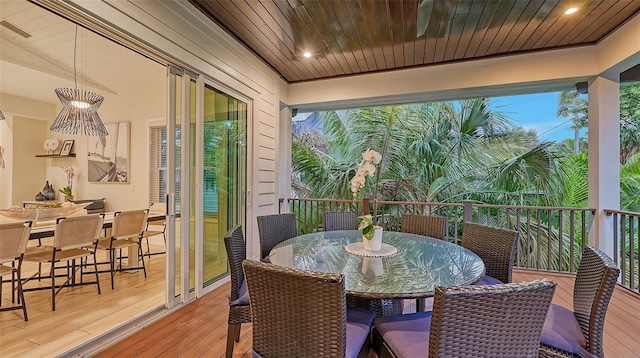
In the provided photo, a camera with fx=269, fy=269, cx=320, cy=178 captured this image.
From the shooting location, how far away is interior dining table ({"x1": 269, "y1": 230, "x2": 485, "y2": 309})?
128cm

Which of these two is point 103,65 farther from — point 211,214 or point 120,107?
point 211,214

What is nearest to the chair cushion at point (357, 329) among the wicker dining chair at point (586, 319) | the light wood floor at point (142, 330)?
the wicker dining chair at point (586, 319)

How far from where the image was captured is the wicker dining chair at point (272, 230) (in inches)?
91.6

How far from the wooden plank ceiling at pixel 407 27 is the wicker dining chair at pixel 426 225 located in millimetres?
1974

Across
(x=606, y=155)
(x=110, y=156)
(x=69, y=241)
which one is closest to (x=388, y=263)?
(x=69, y=241)

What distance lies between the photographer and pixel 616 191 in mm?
3143

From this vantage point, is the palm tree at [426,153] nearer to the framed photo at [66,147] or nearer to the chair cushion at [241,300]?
the chair cushion at [241,300]

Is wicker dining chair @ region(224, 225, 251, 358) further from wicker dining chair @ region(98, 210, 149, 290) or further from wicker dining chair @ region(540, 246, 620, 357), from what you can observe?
wicker dining chair @ region(98, 210, 149, 290)

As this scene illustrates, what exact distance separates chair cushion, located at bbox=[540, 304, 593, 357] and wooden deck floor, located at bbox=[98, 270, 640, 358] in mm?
987

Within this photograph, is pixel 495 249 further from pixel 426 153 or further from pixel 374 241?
pixel 426 153

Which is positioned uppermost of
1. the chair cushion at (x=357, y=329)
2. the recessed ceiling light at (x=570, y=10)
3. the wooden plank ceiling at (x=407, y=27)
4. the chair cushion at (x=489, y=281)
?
the wooden plank ceiling at (x=407, y=27)

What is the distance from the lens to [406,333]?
131cm

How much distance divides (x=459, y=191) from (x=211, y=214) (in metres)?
4.16

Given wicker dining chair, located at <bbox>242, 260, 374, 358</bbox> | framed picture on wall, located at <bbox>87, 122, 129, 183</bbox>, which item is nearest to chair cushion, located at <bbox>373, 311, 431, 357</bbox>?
wicker dining chair, located at <bbox>242, 260, 374, 358</bbox>
